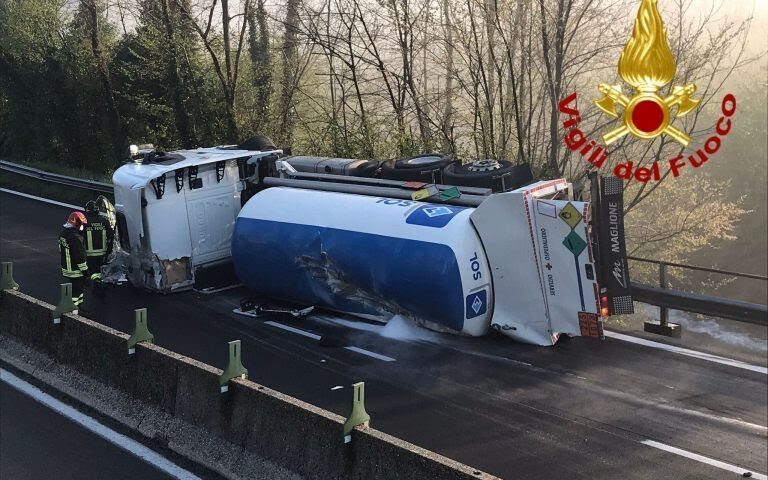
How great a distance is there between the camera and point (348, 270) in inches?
415

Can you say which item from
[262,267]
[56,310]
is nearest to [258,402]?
[56,310]

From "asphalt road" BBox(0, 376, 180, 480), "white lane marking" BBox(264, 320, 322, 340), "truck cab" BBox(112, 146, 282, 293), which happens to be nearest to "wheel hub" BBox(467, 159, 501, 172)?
"white lane marking" BBox(264, 320, 322, 340)

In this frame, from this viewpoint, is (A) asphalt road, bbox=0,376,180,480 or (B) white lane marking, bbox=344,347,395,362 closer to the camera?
(A) asphalt road, bbox=0,376,180,480

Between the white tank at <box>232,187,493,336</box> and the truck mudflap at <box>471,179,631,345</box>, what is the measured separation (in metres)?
0.23

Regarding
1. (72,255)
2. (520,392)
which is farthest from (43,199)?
(520,392)

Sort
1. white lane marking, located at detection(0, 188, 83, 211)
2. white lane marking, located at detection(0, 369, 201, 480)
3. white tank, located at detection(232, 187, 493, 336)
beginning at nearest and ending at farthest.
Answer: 1. white lane marking, located at detection(0, 369, 201, 480)
2. white tank, located at detection(232, 187, 493, 336)
3. white lane marking, located at detection(0, 188, 83, 211)

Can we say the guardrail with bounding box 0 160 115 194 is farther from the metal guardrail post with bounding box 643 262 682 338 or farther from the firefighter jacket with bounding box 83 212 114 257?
the metal guardrail post with bounding box 643 262 682 338

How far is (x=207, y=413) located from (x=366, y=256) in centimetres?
400

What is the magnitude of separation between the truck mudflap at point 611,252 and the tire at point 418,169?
2787mm

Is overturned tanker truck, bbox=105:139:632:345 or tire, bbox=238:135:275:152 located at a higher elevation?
tire, bbox=238:135:275:152

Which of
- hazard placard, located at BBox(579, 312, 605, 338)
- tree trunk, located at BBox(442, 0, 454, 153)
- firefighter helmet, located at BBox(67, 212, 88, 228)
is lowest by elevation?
hazard placard, located at BBox(579, 312, 605, 338)

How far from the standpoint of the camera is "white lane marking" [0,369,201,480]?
6.71 metres

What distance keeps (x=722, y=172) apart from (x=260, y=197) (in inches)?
1732

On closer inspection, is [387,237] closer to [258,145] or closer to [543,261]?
[543,261]
